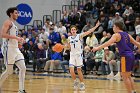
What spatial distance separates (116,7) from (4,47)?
1565 cm

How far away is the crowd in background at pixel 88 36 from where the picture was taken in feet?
73.5

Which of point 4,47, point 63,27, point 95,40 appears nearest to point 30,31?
point 63,27

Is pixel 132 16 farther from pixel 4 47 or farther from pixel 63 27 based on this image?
pixel 4 47

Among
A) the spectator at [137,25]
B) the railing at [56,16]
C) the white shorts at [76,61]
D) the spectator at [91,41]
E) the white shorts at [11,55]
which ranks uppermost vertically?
the railing at [56,16]

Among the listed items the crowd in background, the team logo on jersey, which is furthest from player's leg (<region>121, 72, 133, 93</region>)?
the crowd in background

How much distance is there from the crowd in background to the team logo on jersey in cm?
563

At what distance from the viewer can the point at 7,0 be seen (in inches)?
1297

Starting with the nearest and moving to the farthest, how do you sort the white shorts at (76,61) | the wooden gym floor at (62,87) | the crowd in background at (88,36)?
the wooden gym floor at (62,87) → the white shorts at (76,61) → the crowd in background at (88,36)

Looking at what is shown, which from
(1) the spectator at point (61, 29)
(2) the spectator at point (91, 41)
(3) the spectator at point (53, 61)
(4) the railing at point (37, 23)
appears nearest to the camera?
(2) the spectator at point (91, 41)

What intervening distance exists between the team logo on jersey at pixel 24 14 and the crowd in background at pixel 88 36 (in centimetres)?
563

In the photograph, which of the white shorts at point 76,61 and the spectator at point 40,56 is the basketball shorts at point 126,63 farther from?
the spectator at point 40,56

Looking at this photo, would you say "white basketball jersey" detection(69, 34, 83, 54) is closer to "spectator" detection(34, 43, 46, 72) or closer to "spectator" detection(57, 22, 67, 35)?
"spectator" detection(34, 43, 46, 72)

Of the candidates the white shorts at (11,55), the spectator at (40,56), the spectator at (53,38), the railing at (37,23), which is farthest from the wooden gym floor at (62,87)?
the railing at (37,23)

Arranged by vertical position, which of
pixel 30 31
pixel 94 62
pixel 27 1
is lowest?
pixel 94 62
